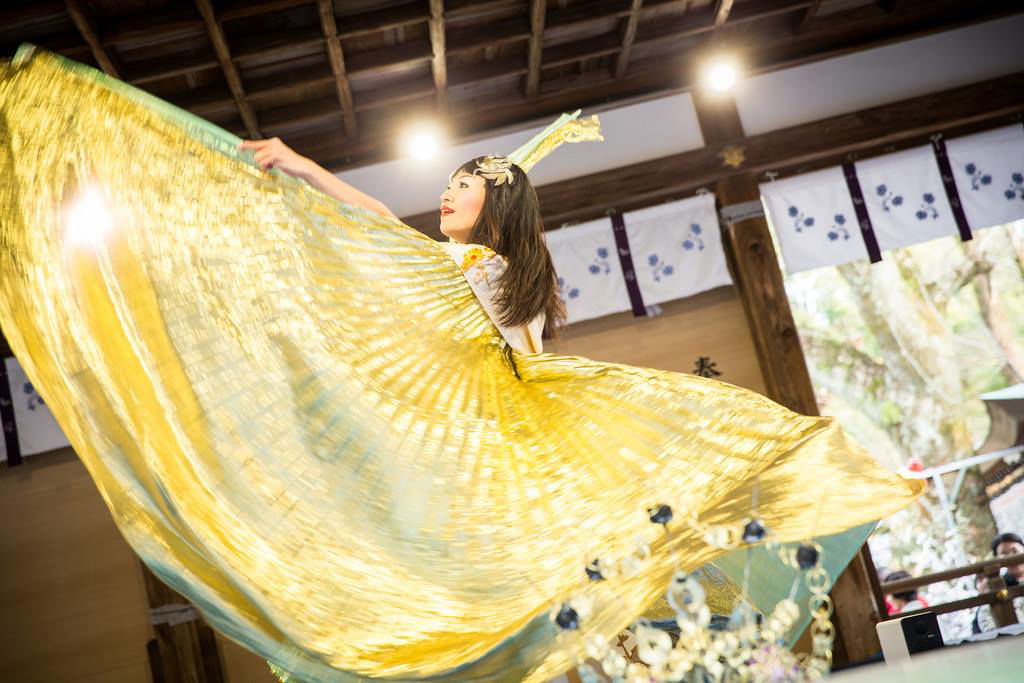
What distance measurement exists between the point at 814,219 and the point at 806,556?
201 inches

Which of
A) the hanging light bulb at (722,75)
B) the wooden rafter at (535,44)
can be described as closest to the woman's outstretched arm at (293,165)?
the wooden rafter at (535,44)

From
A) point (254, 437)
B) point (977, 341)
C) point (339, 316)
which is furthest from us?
point (977, 341)

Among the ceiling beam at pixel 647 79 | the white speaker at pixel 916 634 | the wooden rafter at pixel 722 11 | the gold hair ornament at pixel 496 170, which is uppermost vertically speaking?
the wooden rafter at pixel 722 11

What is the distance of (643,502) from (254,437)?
0.86 m

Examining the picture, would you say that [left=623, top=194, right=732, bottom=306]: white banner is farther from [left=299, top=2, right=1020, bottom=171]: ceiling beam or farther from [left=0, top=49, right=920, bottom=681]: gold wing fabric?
[left=0, top=49, right=920, bottom=681]: gold wing fabric

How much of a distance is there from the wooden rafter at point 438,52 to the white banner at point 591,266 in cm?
114

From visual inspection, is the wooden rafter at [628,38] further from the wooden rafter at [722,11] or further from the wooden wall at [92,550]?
the wooden wall at [92,550]

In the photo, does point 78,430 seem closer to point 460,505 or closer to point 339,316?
point 339,316

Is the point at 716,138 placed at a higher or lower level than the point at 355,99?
lower

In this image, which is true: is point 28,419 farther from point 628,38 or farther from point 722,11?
point 722,11

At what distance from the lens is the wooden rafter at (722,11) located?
569 cm

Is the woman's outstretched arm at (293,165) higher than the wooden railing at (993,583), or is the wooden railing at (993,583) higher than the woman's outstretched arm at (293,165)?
the woman's outstretched arm at (293,165)

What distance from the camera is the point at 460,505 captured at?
2180 mm

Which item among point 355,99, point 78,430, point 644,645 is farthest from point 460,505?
point 355,99
